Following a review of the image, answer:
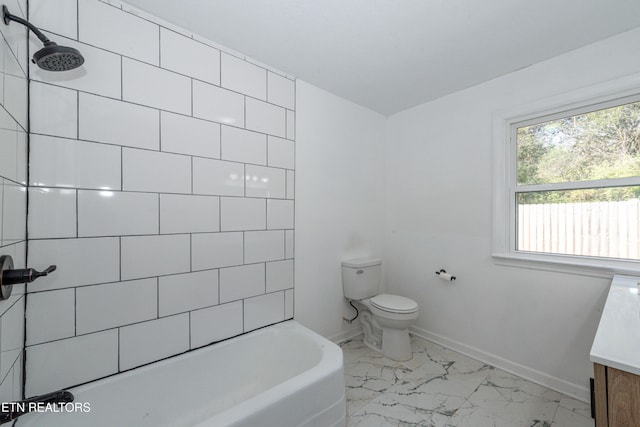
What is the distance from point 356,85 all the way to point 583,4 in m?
1.29

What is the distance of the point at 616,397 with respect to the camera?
0.66 meters

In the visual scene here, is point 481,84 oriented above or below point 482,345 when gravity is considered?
above

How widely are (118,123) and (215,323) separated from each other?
121 centimetres

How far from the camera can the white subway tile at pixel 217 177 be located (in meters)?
1.53

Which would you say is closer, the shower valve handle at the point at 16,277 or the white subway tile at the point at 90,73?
the shower valve handle at the point at 16,277

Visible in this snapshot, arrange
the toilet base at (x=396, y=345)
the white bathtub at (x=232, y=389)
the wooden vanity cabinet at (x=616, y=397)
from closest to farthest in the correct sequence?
the wooden vanity cabinet at (x=616, y=397) → the white bathtub at (x=232, y=389) → the toilet base at (x=396, y=345)

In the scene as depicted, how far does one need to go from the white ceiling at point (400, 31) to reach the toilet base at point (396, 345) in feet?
6.51

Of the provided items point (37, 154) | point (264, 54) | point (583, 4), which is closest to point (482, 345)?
point (583, 4)

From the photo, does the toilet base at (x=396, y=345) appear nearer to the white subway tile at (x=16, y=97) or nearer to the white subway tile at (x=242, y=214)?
the white subway tile at (x=242, y=214)

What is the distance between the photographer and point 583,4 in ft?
4.19

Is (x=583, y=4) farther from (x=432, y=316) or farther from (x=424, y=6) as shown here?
(x=432, y=316)

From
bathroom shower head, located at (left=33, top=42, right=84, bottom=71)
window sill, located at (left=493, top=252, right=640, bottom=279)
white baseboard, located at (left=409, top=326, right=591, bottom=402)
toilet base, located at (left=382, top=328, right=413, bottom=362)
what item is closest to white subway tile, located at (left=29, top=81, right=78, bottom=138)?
bathroom shower head, located at (left=33, top=42, right=84, bottom=71)

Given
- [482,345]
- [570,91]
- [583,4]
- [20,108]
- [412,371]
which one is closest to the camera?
[20,108]

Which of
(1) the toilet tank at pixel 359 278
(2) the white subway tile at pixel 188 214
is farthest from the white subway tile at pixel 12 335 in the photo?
(1) the toilet tank at pixel 359 278
